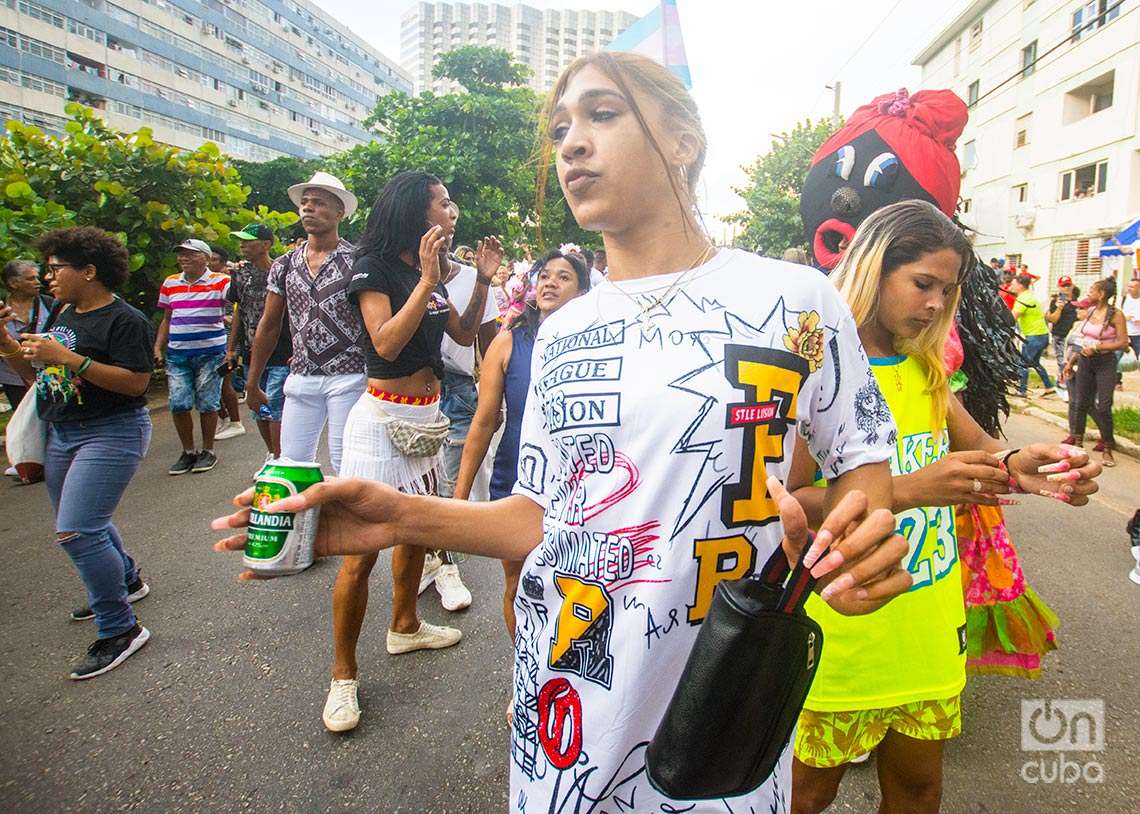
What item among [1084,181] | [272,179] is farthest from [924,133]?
[272,179]

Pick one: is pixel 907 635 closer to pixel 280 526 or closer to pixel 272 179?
Answer: pixel 280 526

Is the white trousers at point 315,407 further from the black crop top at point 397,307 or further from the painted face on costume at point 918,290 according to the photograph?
the painted face on costume at point 918,290

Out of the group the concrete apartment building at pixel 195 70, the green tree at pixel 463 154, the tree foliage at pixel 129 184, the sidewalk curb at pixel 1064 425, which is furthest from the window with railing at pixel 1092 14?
the concrete apartment building at pixel 195 70

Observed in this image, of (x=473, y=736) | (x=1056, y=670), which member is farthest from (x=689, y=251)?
(x=1056, y=670)

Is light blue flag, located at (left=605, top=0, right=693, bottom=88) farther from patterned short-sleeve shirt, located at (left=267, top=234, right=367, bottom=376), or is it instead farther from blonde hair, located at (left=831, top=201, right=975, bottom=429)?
patterned short-sleeve shirt, located at (left=267, top=234, right=367, bottom=376)

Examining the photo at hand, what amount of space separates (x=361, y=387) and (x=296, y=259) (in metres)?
0.83

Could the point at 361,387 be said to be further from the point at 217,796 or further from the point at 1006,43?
the point at 1006,43

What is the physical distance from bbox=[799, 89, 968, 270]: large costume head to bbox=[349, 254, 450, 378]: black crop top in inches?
66.0

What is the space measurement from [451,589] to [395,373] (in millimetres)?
1503

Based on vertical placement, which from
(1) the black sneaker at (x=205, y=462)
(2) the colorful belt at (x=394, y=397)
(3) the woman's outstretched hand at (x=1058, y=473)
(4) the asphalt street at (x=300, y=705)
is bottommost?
(4) the asphalt street at (x=300, y=705)

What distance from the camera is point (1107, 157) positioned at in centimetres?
1820

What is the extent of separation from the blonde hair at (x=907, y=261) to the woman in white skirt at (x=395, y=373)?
5.16 ft

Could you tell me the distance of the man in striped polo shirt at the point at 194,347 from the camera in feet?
19.5

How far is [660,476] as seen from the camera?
105 centimetres
